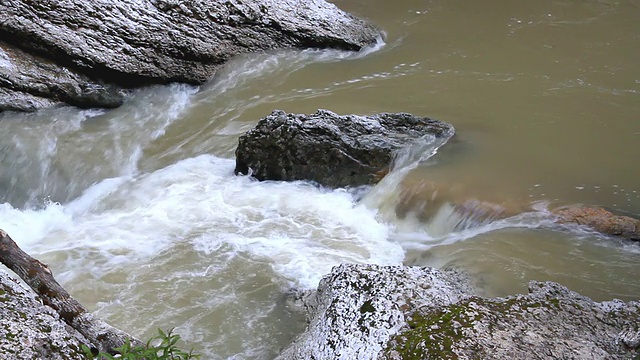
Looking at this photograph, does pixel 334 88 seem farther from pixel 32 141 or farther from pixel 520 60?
pixel 32 141

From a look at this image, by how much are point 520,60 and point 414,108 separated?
2.15 m

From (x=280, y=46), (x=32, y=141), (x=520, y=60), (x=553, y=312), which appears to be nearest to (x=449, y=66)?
(x=520, y=60)

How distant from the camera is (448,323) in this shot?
361 cm

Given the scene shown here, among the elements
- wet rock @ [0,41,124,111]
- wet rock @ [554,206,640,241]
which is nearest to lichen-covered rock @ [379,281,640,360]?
wet rock @ [554,206,640,241]

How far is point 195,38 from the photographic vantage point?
9359 millimetres

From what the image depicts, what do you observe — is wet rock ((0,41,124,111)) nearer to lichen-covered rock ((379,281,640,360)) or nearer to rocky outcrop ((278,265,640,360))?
rocky outcrop ((278,265,640,360))

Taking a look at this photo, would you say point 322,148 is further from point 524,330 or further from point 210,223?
point 524,330

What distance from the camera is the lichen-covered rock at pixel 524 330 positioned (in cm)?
342

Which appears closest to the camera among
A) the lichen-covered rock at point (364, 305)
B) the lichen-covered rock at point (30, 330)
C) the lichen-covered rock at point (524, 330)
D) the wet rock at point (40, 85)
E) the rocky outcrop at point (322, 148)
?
the lichen-covered rock at point (30, 330)

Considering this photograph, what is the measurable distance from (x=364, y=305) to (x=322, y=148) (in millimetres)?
3143

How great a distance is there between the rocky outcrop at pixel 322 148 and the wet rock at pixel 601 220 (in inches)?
71.6

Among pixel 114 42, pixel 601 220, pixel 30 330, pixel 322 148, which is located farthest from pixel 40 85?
pixel 601 220

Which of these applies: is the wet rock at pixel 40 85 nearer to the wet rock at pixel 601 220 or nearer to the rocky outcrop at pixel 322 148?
the rocky outcrop at pixel 322 148

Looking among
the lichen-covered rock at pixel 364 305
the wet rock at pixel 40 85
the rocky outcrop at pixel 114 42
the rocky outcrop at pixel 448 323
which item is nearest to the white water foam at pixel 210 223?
the lichen-covered rock at pixel 364 305
